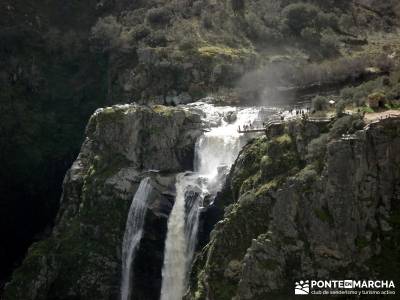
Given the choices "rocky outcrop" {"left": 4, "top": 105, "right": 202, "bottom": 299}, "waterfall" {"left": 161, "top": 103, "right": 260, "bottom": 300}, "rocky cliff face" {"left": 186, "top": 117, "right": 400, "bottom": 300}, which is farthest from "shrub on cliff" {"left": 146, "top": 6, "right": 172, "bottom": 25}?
"rocky cliff face" {"left": 186, "top": 117, "right": 400, "bottom": 300}

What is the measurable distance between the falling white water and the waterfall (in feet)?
11.2

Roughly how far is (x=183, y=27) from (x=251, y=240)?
51.5 m

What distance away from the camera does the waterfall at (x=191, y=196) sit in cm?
5394

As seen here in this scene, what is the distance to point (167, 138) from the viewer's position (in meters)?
61.5

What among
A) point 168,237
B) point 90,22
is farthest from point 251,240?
point 90,22

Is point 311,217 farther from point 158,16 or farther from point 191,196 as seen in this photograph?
point 158,16

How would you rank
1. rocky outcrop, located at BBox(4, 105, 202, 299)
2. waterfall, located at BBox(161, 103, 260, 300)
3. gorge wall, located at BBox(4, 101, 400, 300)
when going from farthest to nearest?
Answer: rocky outcrop, located at BBox(4, 105, 202, 299) → waterfall, located at BBox(161, 103, 260, 300) → gorge wall, located at BBox(4, 101, 400, 300)

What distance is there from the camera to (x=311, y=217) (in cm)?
4338

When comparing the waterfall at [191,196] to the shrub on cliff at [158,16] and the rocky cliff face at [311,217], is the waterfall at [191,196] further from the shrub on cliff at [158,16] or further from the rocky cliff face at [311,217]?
the shrub on cliff at [158,16]

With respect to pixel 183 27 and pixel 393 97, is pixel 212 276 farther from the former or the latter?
pixel 183 27

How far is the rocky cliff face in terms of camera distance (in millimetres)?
41688

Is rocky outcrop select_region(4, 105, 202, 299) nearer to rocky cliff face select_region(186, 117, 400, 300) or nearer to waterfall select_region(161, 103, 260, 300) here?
waterfall select_region(161, 103, 260, 300)

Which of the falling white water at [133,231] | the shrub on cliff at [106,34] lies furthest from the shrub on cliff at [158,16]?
the falling white water at [133,231]

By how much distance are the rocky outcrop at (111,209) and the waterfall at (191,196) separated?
1.75m
